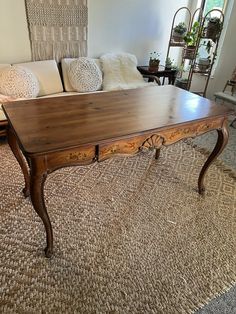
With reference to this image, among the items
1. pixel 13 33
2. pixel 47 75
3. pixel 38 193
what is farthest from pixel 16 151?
pixel 13 33

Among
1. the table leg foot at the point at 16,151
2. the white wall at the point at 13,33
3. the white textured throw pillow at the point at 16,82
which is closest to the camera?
the table leg foot at the point at 16,151

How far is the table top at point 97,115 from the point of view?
46.8 inches

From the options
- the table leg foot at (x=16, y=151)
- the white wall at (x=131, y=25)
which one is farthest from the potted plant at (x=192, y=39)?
the table leg foot at (x=16, y=151)

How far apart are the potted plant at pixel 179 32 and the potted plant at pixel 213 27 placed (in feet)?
1.01

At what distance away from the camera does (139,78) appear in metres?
3.32

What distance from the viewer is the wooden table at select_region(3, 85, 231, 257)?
115 centimetres

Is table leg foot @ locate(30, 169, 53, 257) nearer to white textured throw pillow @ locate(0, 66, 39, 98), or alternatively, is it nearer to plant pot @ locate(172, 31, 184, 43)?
white textured throw pillow @ locate(0, 66, 39, 98)

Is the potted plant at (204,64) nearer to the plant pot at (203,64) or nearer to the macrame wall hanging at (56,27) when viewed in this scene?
the plant pot at (203,64)

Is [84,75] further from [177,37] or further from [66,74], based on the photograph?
[177,37]

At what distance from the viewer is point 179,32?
3453 millimetres

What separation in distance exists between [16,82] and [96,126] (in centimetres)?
157

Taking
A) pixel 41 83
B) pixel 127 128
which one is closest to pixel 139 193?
pixel 127 128

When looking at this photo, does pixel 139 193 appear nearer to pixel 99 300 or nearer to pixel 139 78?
pixel 99 300

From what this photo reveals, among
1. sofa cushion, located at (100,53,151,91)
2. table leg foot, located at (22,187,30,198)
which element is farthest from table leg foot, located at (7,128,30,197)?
sofa cushion, located at (100,53,151,91)
